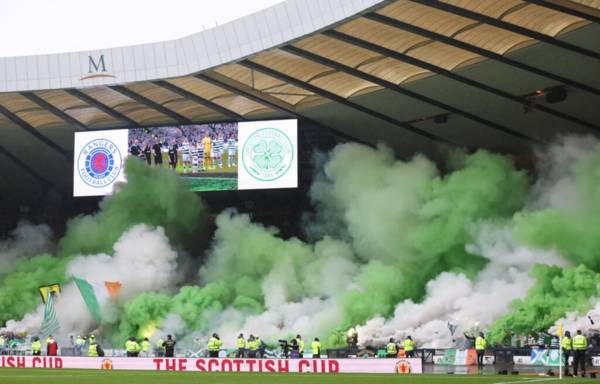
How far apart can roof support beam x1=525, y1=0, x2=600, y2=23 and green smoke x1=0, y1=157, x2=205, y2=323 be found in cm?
2274

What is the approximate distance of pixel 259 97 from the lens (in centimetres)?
4906

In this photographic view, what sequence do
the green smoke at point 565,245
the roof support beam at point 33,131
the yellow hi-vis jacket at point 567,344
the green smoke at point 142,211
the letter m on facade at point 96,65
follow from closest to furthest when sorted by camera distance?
the yellow hi-vis jacket at point 567,344
the green smoke at point 565,245
the letter m on facade at point 96,65
the roof support beam at point 33,131
the green smoke at point 142,211

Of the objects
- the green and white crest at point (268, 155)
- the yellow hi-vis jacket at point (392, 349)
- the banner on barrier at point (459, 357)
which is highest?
the green and white crest at point (268, 155)

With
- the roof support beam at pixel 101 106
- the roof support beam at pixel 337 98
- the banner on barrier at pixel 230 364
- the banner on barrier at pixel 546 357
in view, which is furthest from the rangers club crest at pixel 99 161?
the banner on barrier at pixel 546 357

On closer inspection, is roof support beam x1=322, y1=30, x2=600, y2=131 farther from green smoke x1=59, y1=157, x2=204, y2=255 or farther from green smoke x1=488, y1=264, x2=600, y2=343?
green smoke x1=59, y1=157, x2=204, y2=255

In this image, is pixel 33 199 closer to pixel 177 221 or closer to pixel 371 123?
pixel 177 221

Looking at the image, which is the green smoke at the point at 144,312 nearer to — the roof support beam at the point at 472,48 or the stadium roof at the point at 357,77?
the stadium roof at the point at 357,77

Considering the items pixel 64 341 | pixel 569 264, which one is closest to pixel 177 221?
pixel 64 341

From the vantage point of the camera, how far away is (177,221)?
54.4 m

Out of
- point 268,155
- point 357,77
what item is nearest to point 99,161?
point 268,155

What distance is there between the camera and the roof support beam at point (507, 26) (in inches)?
1435

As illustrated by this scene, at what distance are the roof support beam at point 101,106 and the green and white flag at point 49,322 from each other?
10.1 m

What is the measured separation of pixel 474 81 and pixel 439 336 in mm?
10668

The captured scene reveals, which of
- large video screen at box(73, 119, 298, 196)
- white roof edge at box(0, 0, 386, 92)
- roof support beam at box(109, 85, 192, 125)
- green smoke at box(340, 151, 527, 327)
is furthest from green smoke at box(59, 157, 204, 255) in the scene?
green smoke at box(340, 151, 527, 327)
